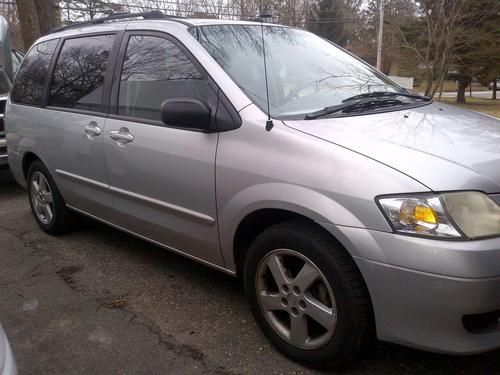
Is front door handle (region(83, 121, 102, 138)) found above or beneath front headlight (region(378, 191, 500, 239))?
above

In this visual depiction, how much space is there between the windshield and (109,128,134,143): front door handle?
768 mm

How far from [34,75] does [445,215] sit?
379cm

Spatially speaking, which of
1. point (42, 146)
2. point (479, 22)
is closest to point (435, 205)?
point (42, 146)

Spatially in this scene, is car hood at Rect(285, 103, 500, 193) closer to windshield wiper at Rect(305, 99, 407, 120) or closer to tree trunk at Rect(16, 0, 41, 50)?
windshield wiper at Rect(305, 99, 407, 120)

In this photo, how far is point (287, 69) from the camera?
310 centimetres

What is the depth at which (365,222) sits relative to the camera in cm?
208

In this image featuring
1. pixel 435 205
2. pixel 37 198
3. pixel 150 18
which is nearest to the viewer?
pixel 435 205

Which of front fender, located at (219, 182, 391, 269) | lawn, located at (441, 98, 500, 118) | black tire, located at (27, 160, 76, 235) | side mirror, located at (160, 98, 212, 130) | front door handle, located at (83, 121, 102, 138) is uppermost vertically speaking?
side mirror, located at (160, 98, 212, 130)

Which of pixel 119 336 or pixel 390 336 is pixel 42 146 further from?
pixel 390 336

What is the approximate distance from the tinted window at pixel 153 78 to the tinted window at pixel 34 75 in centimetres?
128

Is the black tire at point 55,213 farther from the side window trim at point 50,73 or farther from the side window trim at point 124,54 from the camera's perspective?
the side window trim at point 124,54

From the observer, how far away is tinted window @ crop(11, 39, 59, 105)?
168 inches

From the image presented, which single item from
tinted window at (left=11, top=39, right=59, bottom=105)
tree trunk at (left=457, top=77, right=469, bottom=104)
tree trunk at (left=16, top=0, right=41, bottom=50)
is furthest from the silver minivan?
tree trunk at (left=457, top=77, right=469, bottom=104)

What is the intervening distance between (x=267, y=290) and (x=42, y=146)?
8.48ft
